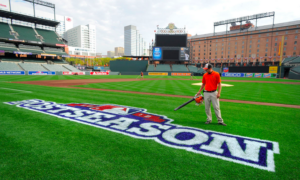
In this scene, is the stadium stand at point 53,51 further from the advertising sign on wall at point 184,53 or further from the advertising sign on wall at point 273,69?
the advertising sign on wall at point 273,69

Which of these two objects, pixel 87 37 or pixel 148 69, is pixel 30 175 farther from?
pixel 87 37

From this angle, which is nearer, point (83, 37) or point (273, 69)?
point (273, 69)

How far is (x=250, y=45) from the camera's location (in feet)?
271

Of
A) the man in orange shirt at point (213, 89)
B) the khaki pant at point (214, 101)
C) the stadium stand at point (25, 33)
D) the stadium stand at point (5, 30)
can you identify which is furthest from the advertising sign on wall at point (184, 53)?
the stadium stand at point (5, 30)

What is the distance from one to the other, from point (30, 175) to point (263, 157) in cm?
465

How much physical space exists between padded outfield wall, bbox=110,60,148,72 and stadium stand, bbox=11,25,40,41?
27.8 metres

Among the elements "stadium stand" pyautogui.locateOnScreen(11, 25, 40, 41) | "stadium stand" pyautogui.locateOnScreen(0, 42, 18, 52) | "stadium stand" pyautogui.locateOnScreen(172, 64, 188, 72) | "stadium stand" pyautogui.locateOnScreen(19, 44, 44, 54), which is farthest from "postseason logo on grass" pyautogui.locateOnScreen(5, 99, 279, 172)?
"stadium stand" pyautogui.locateOnScreen(11, 25, 40, 41)

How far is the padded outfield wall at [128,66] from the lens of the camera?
198 feet

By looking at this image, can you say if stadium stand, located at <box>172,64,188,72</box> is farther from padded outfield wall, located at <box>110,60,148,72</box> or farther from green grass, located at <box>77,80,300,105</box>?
green grass, located at <box>77,80,300,105</box>

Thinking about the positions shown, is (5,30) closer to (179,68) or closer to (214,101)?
(179,68)

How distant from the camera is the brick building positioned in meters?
71.6

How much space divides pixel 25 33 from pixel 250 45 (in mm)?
99720

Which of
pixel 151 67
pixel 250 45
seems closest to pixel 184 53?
pixel 151 67

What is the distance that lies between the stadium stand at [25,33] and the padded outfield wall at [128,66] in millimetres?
27755
